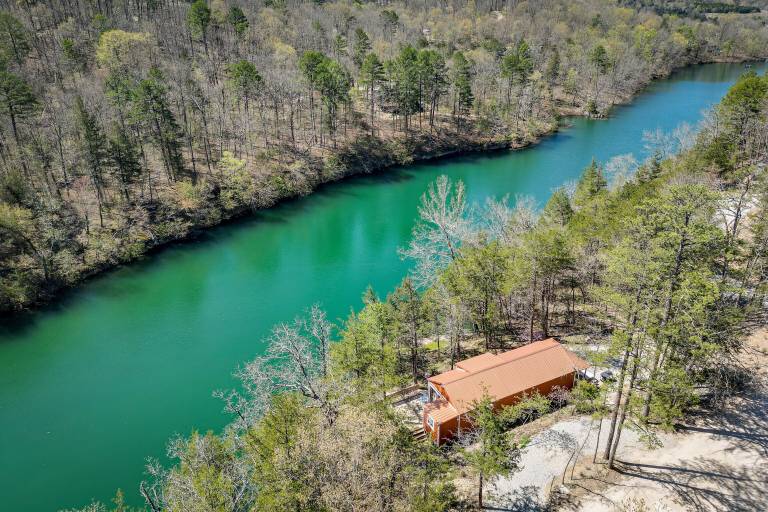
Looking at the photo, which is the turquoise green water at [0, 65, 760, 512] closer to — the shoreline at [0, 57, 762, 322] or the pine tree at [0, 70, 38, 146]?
the shoreline at [0, 57, 762, 322]

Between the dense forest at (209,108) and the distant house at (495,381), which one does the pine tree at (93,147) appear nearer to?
the dense forest at (209,108)

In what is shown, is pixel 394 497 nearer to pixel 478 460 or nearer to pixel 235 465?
pixel 478 460

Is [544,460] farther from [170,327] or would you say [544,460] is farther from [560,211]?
[170,327]

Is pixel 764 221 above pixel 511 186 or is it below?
above

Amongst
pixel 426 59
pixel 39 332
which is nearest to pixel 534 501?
pixel 39 332

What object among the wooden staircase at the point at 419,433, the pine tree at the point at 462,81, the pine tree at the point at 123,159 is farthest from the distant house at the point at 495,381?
the pine tree at the point at 462,81

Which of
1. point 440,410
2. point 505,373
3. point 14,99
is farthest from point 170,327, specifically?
point 14,99
